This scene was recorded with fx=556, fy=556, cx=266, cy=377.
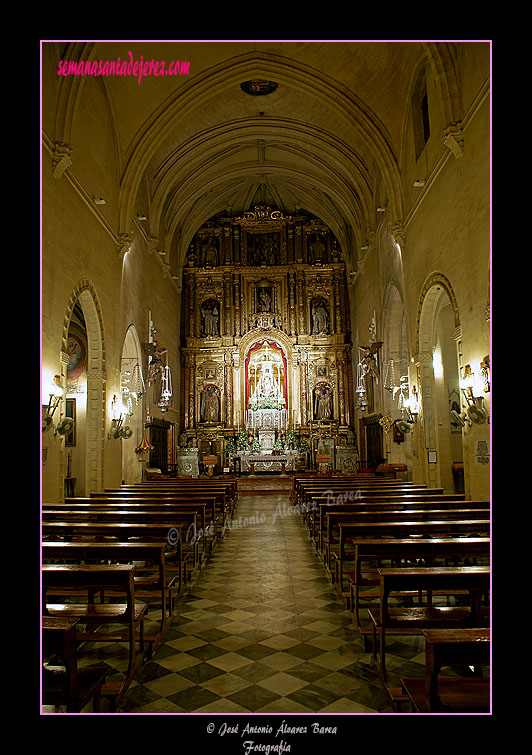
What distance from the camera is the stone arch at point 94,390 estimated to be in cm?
1341

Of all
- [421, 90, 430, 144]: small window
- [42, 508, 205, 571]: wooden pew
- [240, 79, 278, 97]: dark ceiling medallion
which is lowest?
[42, 508, 205, 571]: wooden pew

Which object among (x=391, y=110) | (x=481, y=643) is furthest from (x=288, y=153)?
(x=481, y=643)

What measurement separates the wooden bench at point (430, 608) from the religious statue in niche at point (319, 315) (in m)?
23.9

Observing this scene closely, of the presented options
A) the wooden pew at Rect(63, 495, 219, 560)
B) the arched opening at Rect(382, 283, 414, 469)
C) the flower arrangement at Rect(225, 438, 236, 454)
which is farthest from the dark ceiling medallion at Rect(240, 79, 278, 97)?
the wooden pew at Rect(63, 495, 219, 560)

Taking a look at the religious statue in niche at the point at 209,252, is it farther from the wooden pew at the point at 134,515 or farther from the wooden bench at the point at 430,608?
the wooden bench at the point at 430,608

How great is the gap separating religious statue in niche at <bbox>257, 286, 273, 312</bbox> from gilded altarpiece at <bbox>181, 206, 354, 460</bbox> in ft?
0.17

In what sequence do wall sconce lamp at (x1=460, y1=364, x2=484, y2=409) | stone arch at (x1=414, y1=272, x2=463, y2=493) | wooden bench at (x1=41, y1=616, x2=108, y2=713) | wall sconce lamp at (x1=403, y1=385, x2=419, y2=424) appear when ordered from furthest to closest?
wall sconce lamp at (x1=403, y1=385, x2=419, y2=424) → stone arch at (x1=414, y1=272, x2=463, y2=493) → wall sconce lamp at (x1=460, y1=364, x2=484, y2=409) → wooden bench at (x1=41, y1=616, x2=108, y2=713)

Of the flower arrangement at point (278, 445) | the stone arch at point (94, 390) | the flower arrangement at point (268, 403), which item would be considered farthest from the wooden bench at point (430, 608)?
the flower arrangement at point (268, 403)

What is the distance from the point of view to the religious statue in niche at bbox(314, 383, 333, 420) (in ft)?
89.2

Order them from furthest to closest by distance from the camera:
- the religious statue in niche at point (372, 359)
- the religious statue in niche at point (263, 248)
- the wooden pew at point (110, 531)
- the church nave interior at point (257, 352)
Result: 1. the religious statue in niche at point (263, 248)
2. the religious statue in niche at point (372, 359)
3. the wooden pew at point (110, 531)
4. the church nave interior at point (257, 352)

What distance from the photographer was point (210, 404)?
27.7 metres

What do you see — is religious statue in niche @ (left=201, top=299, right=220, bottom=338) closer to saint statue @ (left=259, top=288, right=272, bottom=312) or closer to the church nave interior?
the church nave interior

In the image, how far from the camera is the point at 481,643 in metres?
2.45

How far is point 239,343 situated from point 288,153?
356 inches
